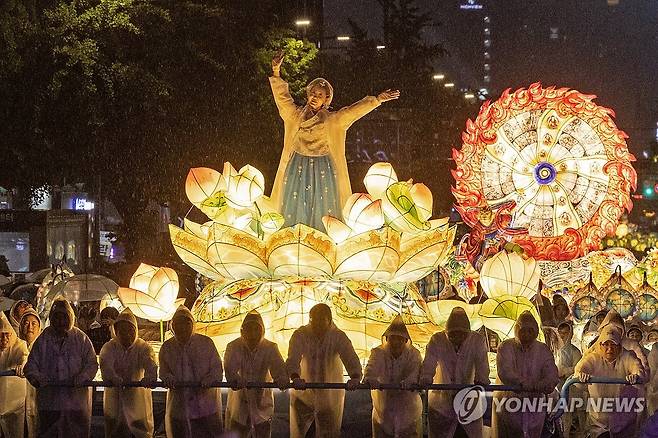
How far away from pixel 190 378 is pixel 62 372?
109cm

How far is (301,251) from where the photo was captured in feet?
36.9

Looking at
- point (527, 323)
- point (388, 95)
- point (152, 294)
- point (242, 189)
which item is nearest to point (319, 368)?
point (527, 323)

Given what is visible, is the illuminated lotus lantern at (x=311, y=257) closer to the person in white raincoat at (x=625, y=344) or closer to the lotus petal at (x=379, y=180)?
the lotus petal at (x=379, y=180)

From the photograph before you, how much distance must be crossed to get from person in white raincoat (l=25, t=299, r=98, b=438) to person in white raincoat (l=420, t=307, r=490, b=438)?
2.85 metres

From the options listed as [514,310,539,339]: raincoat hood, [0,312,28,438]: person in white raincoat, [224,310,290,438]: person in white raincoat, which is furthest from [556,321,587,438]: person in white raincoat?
[0,312,28,438]: person in white raincoat

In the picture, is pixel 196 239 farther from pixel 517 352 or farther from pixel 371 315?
pixel 517 352

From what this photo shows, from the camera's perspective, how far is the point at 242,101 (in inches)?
998

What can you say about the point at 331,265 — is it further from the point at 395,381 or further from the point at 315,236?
the point at 395,381

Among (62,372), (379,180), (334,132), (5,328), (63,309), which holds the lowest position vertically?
(62,372)

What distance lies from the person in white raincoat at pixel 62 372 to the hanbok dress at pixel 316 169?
3.10m

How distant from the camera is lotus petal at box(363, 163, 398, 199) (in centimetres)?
1237

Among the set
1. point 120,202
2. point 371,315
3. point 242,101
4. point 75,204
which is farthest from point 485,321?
point 75,204

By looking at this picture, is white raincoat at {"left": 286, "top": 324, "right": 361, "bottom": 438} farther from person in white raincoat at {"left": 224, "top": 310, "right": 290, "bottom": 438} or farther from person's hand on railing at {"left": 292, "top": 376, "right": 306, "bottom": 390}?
person's hand on railing at {"left": 292, "top": 376, "right": 306, "bottom": 390}
